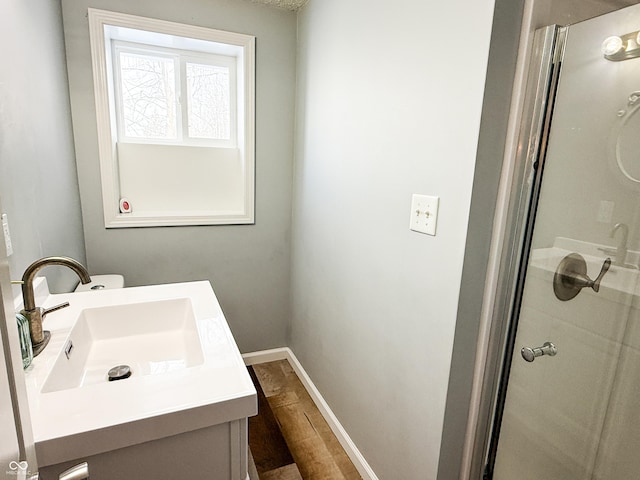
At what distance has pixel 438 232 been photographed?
1081 mm

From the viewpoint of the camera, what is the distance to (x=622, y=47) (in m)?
0.92

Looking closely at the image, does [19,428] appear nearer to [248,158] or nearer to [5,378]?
[5,378]

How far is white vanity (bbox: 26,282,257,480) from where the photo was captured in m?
0.68

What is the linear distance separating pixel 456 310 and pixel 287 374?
1.58m

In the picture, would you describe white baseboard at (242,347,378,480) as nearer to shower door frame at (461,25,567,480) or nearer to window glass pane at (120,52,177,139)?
shower door frame at (461,25,567,480)

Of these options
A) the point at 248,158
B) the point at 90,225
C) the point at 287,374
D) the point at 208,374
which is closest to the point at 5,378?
the point at 208,374

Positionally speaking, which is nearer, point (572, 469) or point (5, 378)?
point (5, 378)

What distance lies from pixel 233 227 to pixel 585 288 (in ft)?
5.77

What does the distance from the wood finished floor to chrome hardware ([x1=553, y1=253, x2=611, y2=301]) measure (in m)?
1.17

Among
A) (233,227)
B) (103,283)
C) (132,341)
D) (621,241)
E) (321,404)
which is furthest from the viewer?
(233,227)

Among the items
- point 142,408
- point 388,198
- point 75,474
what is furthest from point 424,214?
point 75,474

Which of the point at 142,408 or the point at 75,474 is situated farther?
the point at 142,408

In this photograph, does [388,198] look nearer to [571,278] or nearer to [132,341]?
[571,278]

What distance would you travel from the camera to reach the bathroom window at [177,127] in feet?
6.15
